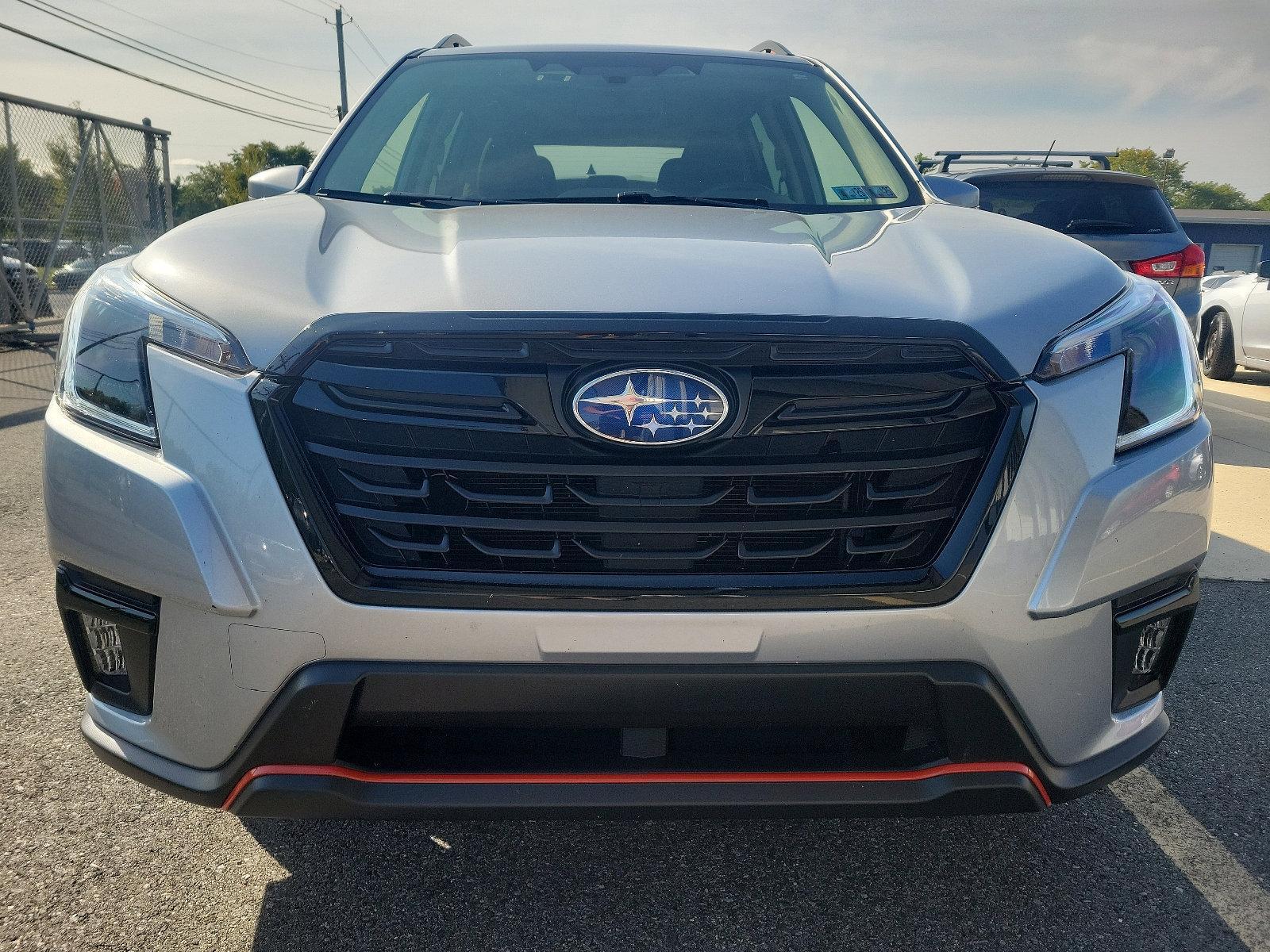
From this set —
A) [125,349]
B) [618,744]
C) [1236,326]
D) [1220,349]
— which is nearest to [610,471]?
[618,744]

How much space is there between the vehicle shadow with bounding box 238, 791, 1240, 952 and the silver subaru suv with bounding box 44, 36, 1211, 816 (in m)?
0.38

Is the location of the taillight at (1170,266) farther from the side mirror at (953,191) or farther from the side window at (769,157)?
the side window at (769,157)

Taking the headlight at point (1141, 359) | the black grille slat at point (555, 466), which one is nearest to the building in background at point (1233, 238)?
the headlight at point (1141, 359)

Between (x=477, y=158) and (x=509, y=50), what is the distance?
1.97 feet

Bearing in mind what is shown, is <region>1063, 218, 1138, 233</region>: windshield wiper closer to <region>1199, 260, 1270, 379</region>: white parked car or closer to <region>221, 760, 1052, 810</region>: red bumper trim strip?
<region>1199, 260, 1270, 379</region>: white parked car

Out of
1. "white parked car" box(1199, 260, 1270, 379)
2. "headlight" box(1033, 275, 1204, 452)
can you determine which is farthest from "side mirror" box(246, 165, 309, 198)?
"white parked car" box(1199, 260, 1270, 379)

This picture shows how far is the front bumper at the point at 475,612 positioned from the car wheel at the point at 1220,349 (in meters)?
11.2

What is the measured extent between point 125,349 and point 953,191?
2.10 meters

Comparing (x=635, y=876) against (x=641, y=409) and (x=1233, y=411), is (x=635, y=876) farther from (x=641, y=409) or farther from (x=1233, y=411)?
(x=1233, y=411)

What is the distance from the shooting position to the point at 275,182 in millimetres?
2965

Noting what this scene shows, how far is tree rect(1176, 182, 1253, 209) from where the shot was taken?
116 m

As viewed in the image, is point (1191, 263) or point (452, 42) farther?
point (1191, 263)

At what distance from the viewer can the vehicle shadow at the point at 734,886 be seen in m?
2.01

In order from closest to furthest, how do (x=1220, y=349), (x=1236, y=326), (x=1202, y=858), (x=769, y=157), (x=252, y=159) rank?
(x=1202, y=858)
(x=769, y=157)
(x=1236, y=326)
(x=1220, y=349)
(x=252, y=159)
